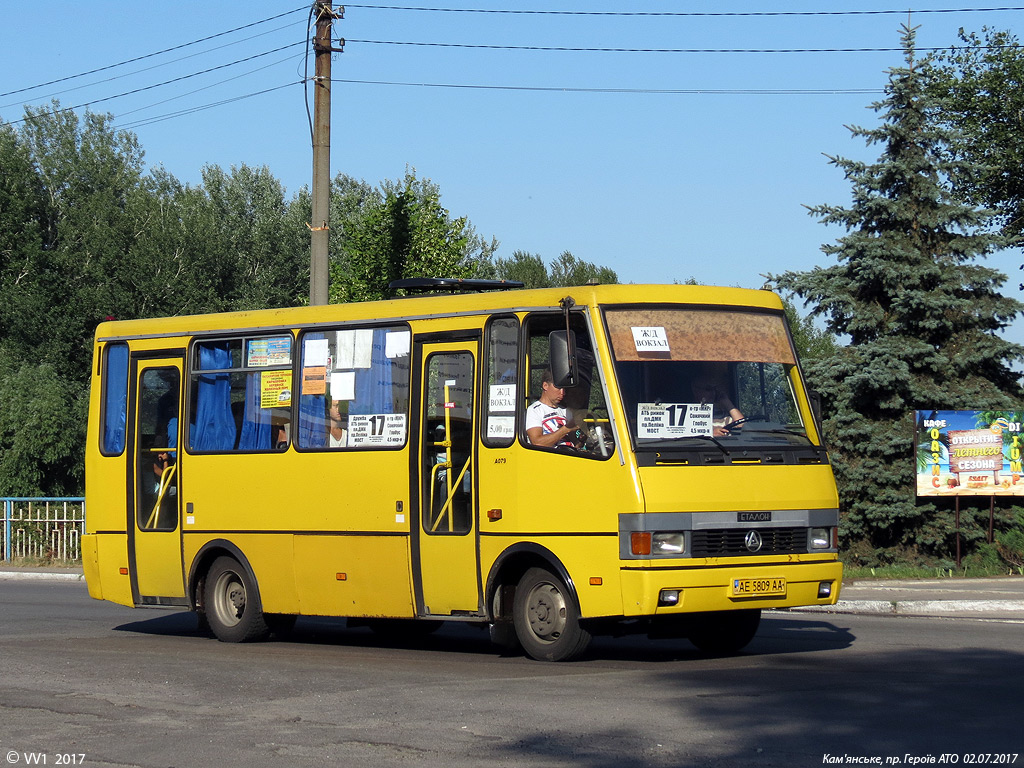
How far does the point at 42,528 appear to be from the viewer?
100 feet

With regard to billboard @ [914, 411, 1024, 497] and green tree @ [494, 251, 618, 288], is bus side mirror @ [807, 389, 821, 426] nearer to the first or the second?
billboard @ [914, 411, 1024, 497]

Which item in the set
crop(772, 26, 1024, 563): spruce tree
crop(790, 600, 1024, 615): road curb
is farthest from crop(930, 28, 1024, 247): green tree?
crop(790, 600, 1024, 615): road curb

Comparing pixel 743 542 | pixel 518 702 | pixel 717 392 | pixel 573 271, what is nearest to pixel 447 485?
pixel 717 392

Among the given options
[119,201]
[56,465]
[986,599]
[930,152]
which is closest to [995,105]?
[930,152]

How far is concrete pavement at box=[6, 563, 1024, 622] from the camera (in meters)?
15.6

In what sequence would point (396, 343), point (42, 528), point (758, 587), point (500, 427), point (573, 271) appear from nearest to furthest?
point (758, 587) < point (500, 427) < point (396, 343) < point (42, 528) < point (573, 271)

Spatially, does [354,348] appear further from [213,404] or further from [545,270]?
[545,270]

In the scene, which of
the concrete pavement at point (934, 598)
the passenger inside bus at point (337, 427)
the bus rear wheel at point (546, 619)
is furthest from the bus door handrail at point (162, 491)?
the concrete pavement at point (934, 598)

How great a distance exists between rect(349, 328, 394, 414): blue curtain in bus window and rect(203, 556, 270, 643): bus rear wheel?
226 cm

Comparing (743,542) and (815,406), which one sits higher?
(815,406)

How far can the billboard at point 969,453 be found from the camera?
20.6 meters

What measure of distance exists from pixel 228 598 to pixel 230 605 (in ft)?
0.24

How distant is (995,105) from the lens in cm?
3472

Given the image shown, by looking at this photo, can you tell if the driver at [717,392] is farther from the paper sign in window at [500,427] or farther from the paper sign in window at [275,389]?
the paper sign in window at [275,389]
